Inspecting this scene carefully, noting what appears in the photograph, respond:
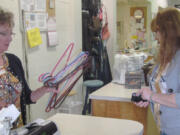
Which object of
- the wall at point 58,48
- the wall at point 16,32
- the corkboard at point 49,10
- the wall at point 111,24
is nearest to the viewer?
the wall at point 16,32

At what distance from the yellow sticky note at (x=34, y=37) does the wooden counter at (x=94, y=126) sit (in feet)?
3.04

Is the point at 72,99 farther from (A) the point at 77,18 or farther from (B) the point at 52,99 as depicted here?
(B) the point at 52,99

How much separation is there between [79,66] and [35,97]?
→ 1.08 ft

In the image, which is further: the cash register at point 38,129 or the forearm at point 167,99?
the forearm at point 167,99

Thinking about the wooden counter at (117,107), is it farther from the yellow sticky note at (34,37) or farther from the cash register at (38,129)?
the cash register at (38,129)

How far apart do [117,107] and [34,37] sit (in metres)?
1.02

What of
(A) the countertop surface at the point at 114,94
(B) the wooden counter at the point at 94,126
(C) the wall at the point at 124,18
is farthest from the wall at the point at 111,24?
(B) the wooden counter at the point at 94,126

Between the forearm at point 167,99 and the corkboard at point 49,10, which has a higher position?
the corkboard at point 49,10

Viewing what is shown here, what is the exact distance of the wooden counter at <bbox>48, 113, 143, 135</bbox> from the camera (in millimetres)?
1232

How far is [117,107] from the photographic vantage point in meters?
1.98

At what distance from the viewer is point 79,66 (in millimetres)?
1352

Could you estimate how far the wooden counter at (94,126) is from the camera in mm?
1232

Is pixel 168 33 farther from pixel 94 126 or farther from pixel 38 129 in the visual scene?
pixel 38 129

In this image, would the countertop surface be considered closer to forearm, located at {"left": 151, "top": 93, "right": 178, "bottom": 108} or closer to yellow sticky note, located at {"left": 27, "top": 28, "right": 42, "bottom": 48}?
forearm, located at {"left": 151, "top": 93, "right": 178, "bottom": 108}
